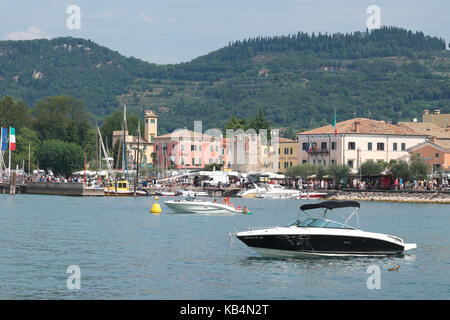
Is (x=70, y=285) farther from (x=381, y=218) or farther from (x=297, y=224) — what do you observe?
(x=381, y=218)

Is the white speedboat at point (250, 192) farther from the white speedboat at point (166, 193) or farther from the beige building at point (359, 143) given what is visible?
the beige building at point (359, 143)

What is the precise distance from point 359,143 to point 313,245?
100775mm

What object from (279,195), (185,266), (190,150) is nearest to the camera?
(185,266)

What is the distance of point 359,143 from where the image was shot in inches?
5541

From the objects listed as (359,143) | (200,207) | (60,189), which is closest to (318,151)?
(359,143)

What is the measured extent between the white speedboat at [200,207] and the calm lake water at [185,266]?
9.44 m

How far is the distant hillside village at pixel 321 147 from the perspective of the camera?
5507 inches

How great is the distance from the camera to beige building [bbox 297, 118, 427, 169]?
140 metres

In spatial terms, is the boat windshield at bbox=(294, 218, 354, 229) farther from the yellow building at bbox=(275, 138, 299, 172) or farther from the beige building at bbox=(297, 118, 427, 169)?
the yellow building at bbox=(275, 138, 299, 172)

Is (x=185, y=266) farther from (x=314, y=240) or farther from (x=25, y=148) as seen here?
(x=25, y=148)

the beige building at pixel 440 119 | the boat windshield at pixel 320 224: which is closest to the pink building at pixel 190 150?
the beige building at pixel 440 119
